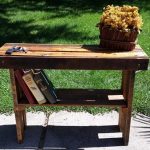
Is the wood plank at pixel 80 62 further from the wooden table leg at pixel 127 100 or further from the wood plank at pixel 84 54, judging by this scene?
the wooden table leg at pixel 127 100

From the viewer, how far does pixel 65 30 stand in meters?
8.64

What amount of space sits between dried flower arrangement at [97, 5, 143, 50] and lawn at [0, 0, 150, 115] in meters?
1.21

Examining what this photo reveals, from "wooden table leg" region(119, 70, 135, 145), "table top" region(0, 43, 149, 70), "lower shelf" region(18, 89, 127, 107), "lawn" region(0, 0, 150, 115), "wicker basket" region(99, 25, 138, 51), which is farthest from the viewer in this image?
"lawn" region(0, 0, 150, 115)

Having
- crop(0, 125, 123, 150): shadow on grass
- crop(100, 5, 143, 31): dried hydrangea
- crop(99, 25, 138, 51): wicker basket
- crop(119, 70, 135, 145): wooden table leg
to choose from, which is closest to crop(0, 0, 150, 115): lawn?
crop(0, 125, 123, 150): shadow on grass

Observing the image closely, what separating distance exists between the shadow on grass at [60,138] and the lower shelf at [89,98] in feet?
1.38

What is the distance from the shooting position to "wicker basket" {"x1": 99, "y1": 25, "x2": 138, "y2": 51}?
4.25 metres

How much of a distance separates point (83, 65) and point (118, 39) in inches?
18.1

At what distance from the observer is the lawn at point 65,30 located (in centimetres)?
593

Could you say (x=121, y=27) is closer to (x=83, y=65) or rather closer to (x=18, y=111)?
(x=83, y=65)

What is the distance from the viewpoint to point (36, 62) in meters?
4.18

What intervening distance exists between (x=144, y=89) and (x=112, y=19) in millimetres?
1893

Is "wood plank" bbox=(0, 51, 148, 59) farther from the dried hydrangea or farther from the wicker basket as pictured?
the dried hydrangea

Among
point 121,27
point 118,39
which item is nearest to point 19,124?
point 118,39

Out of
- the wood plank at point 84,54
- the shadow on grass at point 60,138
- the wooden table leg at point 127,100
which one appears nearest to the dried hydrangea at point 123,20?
the wood plank at point 84,54
